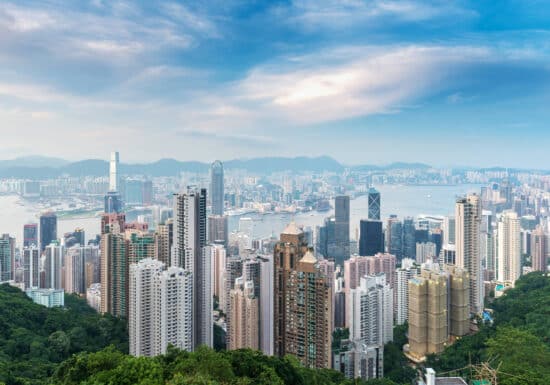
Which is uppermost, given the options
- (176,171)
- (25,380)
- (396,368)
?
(176,171)

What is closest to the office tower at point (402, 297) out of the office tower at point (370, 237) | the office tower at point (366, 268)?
the office tower at point (366, 268)

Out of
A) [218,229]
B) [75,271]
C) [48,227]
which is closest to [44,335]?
[75,271]

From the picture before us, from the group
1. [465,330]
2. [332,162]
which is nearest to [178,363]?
[465,330]

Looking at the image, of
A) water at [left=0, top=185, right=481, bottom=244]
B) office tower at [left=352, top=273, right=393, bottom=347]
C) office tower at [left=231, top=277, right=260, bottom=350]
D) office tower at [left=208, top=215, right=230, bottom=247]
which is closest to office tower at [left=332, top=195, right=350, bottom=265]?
water at [left=0, top=185, right=481, bottom=244]

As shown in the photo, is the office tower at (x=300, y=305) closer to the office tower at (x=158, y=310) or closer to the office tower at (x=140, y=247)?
the office tower at (x=158, y=310)

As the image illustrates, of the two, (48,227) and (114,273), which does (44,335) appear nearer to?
(114,273)

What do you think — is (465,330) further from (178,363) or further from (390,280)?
(178,363)
